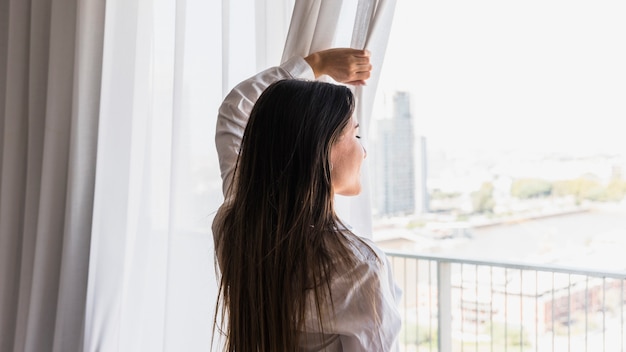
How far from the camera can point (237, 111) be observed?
1.19m

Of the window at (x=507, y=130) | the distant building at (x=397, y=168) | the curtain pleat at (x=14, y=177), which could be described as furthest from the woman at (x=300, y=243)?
the distant building at (x=397, y=168)

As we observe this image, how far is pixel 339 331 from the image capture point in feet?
2.83

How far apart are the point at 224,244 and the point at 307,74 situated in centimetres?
42

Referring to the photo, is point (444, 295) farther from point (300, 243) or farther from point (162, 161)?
point (300, 243)

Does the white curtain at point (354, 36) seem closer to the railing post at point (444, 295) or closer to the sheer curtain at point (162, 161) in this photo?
the sheer curtain at point (162, 161)

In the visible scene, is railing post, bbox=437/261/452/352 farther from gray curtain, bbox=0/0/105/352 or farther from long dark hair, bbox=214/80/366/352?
long dark hair, bbox=214/80/366/352

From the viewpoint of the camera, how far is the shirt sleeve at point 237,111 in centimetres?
119

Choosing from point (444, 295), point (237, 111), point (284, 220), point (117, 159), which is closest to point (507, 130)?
point (444, 295)

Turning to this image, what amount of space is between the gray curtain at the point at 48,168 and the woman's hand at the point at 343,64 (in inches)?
44.3

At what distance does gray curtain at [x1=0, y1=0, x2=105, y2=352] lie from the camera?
2.02 meters

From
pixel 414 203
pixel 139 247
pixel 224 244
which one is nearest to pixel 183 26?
pixel 139 247

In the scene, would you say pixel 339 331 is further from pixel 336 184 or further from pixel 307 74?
pixel 307 74

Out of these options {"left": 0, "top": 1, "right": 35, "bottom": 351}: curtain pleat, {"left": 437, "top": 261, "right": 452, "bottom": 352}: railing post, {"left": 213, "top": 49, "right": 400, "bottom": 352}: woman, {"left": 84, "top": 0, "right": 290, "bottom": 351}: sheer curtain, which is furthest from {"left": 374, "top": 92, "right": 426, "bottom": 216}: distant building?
{"left": 213, "top": 49, "right": 400, "bottom": 352}: woman

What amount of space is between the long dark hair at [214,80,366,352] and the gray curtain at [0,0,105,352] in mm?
1237
